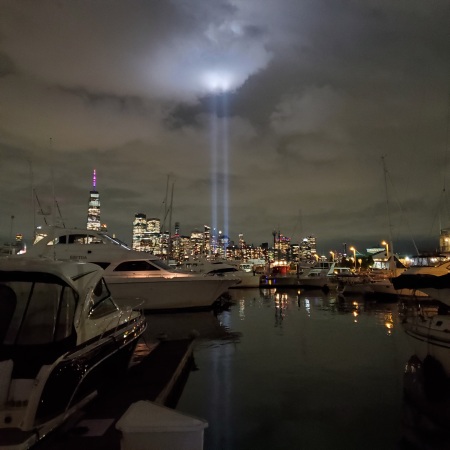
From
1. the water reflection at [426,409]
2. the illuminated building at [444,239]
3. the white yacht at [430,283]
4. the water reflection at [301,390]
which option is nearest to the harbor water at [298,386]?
the water reflection at [301,390]

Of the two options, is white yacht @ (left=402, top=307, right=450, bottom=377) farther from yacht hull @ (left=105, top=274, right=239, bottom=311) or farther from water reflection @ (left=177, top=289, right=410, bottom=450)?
yacht hull @ (left=105, top=274, right=239, bottom=311)

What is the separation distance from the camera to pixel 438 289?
31.8ft

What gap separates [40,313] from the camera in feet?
19.4

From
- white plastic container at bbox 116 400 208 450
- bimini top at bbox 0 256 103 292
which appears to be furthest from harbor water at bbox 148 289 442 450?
bimini top at bbox 0 256 103 292

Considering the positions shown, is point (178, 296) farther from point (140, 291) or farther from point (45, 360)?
point (45, 360)

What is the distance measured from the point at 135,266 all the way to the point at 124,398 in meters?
15.0

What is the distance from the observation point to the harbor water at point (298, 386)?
6531 mm

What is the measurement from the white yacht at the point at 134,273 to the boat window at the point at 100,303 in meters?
12.6

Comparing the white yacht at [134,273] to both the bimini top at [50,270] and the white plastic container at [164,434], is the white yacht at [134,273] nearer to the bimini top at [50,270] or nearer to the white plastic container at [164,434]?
the bimini top at [50,270]

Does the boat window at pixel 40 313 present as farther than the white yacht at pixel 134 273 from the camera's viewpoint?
No

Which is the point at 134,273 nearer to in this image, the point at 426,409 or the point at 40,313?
the point at 40,313

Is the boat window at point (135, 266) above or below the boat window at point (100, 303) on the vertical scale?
above

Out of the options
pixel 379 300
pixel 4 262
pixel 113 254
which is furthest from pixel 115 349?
pixel 379 300

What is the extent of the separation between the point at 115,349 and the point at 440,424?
232 inches
